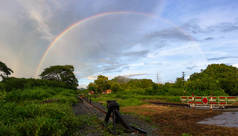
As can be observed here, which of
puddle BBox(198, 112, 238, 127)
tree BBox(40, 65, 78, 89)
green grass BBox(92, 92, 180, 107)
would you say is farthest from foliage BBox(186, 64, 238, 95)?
tree BBox(40, 65, 78, 89)

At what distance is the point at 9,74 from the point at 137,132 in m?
37.6

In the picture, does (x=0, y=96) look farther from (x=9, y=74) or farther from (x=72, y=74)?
(x=72, y=74)

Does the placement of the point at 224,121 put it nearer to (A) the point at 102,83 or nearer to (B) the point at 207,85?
(B) the point at 207,85

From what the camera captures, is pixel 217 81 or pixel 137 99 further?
pixel 217 81

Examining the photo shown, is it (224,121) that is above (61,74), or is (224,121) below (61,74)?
below

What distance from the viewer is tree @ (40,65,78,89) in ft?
189

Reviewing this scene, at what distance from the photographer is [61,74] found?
2290 inches

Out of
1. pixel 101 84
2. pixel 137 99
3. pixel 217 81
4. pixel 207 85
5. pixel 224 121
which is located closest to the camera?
pixel 224 121

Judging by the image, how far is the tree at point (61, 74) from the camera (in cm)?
5750

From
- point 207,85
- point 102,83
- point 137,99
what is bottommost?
point 137,99

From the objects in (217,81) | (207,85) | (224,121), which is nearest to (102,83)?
(217,81)

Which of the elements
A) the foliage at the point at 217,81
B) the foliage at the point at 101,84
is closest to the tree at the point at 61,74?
the foliage at the point at 101,84

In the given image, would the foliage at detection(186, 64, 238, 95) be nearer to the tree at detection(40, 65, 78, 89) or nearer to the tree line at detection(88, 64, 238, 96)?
the tree line at detection(88, 64, 238, 96)

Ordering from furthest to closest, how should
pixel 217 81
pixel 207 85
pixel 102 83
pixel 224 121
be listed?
1. pixel 102 83
2. pixel 217 81
3. pixel 207 85
4. pixel 224 121
